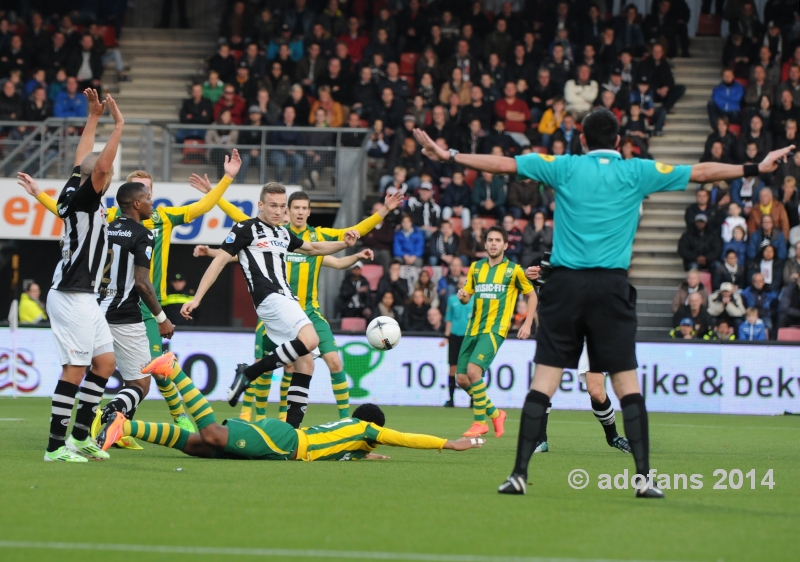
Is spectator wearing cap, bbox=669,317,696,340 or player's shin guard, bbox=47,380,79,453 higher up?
spectator wearing cap, bbox=669,317,696,340

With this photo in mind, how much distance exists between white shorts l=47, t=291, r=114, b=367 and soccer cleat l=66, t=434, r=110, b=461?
2.17ft

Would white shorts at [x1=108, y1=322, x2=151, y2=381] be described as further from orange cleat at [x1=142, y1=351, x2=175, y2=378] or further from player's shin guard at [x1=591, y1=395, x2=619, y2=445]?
player's shin guard at [x1=591, y1=395, x2=619, y2=445]

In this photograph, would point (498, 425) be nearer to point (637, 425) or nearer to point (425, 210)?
point (637, 425)

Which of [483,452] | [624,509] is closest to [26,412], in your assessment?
[483,452]

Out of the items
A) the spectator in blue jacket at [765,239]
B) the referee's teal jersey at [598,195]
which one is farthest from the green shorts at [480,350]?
the spectator in blue jacket at [765,239]

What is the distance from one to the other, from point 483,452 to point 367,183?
13.7 m

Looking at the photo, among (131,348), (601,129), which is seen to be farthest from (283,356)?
(601,129)

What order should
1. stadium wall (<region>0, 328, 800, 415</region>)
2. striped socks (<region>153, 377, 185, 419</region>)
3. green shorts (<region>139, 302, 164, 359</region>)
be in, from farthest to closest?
stadium wall (<region>0, 328, 800, 415</region>), green shorts (<region>139, 302, 164, 359</region>), striped socks (<region>153, 377, 185, 419</region>)

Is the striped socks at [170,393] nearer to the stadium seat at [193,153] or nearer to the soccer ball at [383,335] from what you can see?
the soccer ball at [383,335]

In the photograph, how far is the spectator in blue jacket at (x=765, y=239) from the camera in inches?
800

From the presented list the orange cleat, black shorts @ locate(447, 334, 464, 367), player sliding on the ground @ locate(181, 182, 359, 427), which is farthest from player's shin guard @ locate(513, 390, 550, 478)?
black shorts @ locate(447, 334, 464, 367)

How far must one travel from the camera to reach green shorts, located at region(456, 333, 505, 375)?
39.1 feet

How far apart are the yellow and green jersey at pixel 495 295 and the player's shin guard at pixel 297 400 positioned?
223 cm

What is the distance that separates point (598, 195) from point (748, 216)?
49.6ft
